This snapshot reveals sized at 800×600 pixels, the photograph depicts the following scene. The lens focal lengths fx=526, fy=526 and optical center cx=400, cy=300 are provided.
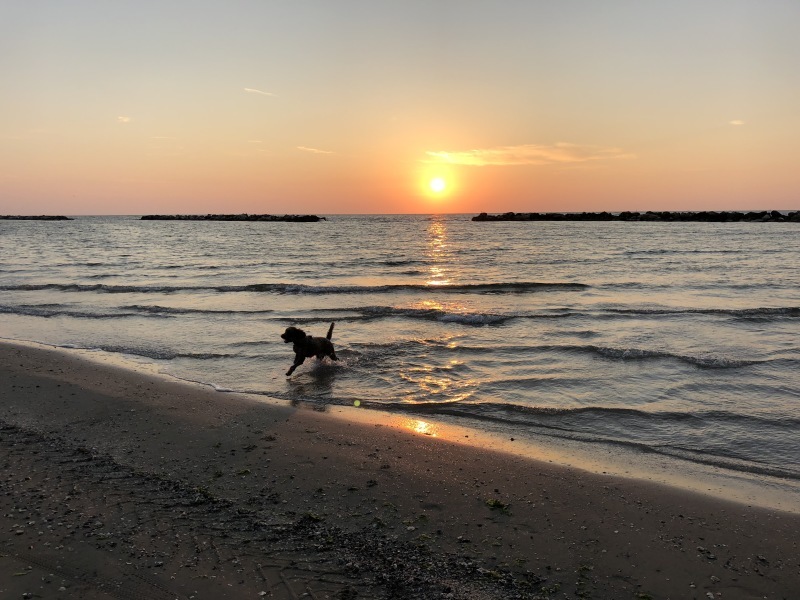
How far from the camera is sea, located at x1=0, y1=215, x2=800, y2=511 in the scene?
6.75m

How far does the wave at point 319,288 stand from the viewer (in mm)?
19953

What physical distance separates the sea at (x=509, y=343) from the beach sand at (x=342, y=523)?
48.4 inches

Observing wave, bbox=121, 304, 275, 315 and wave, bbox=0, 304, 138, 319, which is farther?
wave, bbox=121, 304, 275, 315

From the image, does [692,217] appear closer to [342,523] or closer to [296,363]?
[296,363]

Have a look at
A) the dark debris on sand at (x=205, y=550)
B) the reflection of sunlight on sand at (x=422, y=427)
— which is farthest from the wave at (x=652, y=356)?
the dark debris on sand at (x=205, y=550)

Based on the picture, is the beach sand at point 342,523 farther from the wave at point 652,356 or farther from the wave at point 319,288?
the wave at point 319,288

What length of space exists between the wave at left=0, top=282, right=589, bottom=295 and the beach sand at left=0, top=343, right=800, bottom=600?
14062 millimetres

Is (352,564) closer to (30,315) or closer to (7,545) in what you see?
(7,545)

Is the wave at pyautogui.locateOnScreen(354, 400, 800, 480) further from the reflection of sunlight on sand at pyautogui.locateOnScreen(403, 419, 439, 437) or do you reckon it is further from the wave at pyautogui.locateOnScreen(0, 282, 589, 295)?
the wave at pyautogui.locateOnScreen(0, 282, 589, 295)

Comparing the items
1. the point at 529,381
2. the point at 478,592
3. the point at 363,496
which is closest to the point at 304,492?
the point at 363,496

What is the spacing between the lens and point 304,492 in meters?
4.62

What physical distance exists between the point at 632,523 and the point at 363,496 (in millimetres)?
2226

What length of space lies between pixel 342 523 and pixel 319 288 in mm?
16757

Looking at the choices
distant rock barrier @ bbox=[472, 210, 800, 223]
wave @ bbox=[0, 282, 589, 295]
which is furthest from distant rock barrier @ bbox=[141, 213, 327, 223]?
wave @ bbox=[0, 282, 589, 295]
